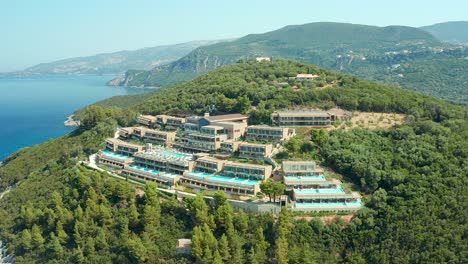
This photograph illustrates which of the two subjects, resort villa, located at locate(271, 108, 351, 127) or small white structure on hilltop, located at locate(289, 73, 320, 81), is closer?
resort villa, located at locate(271, 108, 351, 127)

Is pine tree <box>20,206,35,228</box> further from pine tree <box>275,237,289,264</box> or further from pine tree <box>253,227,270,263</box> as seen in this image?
pine tree <box>275,237,289,264</box>

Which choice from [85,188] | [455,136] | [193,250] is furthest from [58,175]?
[455,136]

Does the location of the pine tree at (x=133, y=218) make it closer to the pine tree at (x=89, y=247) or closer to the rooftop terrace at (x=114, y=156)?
the pine tree at (x=89, y=247)

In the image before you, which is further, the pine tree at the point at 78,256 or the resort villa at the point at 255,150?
the resort villa at the point at 255,150

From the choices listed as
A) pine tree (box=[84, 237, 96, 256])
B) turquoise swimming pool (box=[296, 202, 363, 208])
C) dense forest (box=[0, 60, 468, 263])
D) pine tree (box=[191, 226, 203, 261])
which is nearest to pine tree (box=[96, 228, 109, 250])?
dense forest (box=[0, 60, 468, 263])

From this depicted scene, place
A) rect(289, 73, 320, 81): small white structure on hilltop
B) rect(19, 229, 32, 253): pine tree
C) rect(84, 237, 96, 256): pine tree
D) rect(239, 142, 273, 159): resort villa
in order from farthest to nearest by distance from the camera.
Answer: rect(289, 73, 320, 81): small white structure on hilltop < rect(239, 142, 273, 159): resort villa < rect(19, 229, 32, 253): pine tree < rect(84, 237, 96, 256): pine tree

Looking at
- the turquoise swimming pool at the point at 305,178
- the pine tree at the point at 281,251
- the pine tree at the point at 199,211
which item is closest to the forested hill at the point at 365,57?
the turquoise swimming pool at the point at 305,178

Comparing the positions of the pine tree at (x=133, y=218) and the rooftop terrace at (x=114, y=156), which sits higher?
the rooftop terrace at (x=114, y=156)
